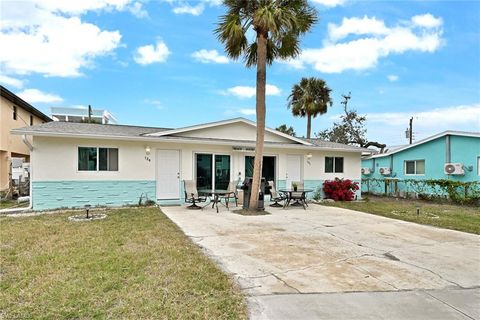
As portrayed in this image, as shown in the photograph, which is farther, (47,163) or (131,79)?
(131,79)

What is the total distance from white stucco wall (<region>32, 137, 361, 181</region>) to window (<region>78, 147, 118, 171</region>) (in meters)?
0.13

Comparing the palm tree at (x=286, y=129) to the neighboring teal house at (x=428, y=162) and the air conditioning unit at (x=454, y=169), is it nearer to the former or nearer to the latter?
the neighboring teal house at (x=428, y=162)

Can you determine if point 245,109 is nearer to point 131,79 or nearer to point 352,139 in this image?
point 131,79

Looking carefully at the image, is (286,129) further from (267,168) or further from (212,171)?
(212,171)

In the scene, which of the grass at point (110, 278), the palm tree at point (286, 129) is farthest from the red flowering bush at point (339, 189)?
the palm tree at point (286, 129)

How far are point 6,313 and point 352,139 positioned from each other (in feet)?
102

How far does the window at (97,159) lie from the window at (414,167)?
16.5m

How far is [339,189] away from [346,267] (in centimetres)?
1055

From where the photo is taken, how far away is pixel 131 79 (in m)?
18.7

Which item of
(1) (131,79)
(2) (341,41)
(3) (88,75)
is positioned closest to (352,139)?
(2) (341,41)

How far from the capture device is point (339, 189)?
48.4ft

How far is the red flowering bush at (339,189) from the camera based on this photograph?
1473cm

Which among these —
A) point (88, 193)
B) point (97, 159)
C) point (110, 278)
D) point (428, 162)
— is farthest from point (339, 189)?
point (110, 278)

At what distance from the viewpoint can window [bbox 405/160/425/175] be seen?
18094mm
